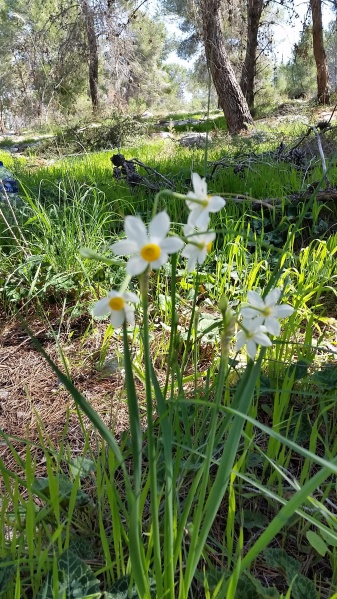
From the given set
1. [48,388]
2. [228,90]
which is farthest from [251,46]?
[48,388]

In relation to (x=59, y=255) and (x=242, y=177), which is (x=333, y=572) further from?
(x=242, y=177)

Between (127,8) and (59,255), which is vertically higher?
(127,8)

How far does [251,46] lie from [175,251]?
35.7ft

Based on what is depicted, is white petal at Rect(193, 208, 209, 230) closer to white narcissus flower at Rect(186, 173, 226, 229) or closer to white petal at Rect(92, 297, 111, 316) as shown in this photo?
white narcissus flower at Rect(186, 173, 226, 229)

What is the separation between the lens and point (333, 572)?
714 mm

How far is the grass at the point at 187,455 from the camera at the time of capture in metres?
0.51

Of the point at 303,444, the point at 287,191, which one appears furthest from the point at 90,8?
the point at 303,444

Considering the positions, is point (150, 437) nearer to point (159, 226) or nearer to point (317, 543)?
point (159, 226)

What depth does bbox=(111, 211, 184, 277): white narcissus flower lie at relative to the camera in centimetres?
37

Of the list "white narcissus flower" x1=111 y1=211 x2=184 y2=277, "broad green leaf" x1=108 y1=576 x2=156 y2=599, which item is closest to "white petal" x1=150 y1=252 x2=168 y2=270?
"white narcissus flower" x1=111 y1=211 x2=184 y2=277

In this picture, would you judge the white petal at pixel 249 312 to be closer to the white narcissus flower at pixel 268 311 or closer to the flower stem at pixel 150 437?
the white narcissus flower at pixel 268 311

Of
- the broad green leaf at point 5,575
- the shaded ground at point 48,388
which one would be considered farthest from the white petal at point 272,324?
the shaded ground at point 48,388

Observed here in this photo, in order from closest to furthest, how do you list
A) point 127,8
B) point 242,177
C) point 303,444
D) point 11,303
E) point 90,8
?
1. point 303,444
2. point 11,303
3. point 242,177
4. point 90,8
5. point 127,8

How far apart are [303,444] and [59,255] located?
1282 millimetres
